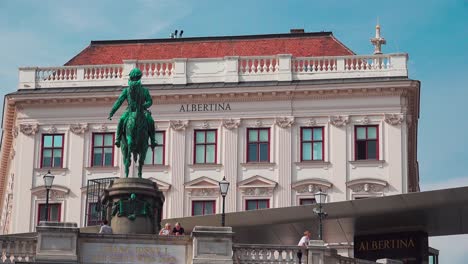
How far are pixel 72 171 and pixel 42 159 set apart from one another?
1.67 meters

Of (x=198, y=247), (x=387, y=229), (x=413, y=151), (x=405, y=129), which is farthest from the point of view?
(x=413, y=151)

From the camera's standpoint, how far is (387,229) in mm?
46750

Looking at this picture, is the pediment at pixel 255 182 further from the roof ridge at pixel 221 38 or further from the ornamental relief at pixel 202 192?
the roof ridge at pixel 221 38

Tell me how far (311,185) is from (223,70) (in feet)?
23.7

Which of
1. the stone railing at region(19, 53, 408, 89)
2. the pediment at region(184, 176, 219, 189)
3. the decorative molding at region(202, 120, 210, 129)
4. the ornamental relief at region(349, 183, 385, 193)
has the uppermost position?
the stone railing at region(19, 53, 408, 89)

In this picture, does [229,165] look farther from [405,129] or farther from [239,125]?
[405,129]

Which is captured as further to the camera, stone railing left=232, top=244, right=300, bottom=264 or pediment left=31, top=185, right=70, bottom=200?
pediment left=31, top=185, right=70, bottom=200

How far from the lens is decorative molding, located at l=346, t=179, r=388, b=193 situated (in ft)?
188

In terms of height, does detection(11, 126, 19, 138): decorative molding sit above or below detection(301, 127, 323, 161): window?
above

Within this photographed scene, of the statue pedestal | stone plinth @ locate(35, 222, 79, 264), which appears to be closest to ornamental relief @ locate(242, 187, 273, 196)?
the statue pedestal

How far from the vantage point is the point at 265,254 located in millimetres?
31609

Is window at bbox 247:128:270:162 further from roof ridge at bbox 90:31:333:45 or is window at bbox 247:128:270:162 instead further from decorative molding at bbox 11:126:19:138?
decorative molding at bbox 11:126:19:138

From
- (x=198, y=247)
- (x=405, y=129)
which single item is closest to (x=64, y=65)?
(x=405, y=129)

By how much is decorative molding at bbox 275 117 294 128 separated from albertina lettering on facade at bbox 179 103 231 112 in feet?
7.99
